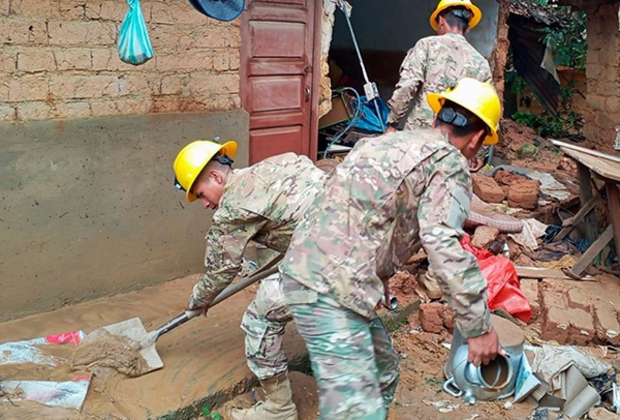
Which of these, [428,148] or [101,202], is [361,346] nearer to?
[428,148]

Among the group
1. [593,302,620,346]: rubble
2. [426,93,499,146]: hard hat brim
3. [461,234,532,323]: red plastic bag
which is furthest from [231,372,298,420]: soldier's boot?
[593,302,620,346]: rubble

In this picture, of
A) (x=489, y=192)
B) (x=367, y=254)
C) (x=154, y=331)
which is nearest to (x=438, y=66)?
(x=489, y=192)

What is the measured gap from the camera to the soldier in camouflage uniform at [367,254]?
8.23ft

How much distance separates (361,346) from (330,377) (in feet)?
0.55

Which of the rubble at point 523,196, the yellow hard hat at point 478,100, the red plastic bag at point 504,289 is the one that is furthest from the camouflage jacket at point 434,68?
the yellow hard hat at point 478,100

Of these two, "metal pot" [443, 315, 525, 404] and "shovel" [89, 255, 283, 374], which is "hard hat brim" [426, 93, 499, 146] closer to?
"shovel" [89, 255, 283, 374]

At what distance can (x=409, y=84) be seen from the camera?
5465 mm

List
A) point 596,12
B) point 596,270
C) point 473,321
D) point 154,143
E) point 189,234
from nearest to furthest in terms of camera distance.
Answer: point 473,321 → point 154,143 → point 189,234 → point 596,270 → point 596,12

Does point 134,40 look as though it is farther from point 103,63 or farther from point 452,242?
point 452,242

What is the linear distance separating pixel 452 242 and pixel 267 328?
50.3 inches

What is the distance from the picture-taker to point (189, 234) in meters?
5.25

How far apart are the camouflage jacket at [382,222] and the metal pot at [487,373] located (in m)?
1.60

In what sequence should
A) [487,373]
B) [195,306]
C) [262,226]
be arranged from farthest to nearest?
1. [487,373]
2. [195,306]
3. [262,226]

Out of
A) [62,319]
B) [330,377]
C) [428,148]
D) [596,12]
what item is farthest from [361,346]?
[596,12]
